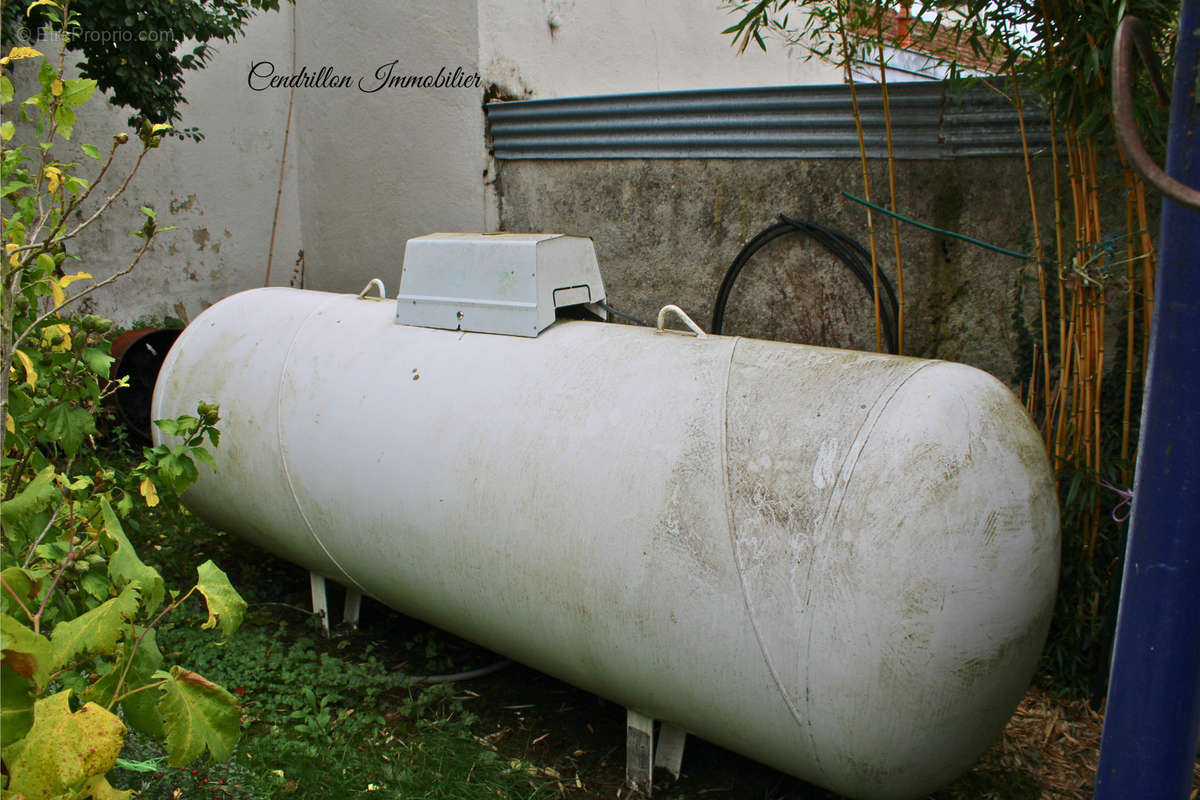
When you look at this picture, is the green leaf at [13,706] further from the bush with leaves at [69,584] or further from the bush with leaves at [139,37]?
the bush with leaves at [139,37]

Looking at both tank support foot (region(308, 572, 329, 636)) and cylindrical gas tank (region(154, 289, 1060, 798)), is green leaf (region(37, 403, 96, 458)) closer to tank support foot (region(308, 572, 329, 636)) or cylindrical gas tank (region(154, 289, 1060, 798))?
cylindrical gas tank (region(154, 289, 1060, 798))

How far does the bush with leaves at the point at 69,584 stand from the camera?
1026 mm

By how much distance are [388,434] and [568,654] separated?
32.3 inches

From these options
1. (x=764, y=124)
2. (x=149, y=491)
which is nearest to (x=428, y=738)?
(x=149, y=491)

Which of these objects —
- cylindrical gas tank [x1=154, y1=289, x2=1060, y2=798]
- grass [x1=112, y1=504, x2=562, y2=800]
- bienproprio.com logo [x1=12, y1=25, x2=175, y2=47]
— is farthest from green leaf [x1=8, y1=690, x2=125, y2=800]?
bienproprio.com logo [x1=12, y1=25, x2=175, y2=47]

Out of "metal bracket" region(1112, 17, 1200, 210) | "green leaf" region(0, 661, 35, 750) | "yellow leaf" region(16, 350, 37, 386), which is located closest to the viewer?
"green leaf" region(0, 661, 35, 750)

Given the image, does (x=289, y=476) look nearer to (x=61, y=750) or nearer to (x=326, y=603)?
(x=326, y=603)

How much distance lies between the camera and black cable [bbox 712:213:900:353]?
3.27 metres

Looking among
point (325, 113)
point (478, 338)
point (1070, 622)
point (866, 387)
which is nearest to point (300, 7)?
point (325, 113)

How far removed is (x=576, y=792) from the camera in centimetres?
232

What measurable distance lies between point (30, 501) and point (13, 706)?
45 cm

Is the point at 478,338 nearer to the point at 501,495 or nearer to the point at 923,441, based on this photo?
the point at 501,495

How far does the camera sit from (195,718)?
119cm

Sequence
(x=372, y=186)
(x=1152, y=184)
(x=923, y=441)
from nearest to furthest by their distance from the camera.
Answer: (x=1152, y=184) < (x=923, y=441) < (x=372, y=186)
